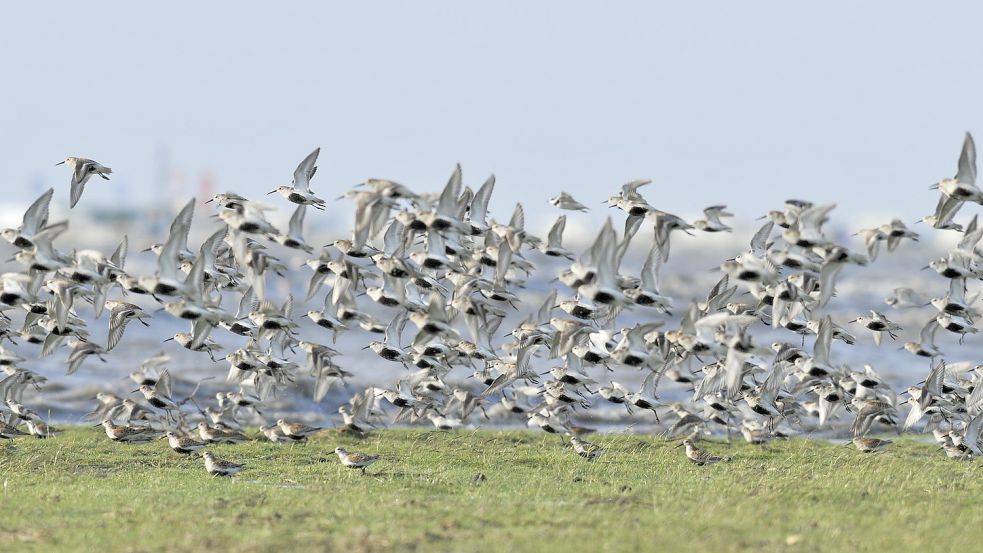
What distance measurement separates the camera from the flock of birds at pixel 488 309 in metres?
18.4

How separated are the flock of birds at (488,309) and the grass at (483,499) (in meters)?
0.70

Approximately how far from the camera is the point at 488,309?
2058cm

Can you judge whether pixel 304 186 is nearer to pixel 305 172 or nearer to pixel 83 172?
pixel 305 172

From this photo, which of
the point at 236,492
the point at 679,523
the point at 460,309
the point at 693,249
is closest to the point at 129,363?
the point at 460,309

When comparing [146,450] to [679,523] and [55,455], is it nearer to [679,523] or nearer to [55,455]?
[55,455]

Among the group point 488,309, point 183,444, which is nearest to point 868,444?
point 488,309

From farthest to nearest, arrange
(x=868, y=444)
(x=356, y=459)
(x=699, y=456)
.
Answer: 1. (x=868, y=444)
2. (x=699, y=456)
3. (x=356, y=459)

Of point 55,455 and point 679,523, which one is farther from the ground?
point 679,523

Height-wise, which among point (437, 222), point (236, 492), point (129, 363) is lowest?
point (129, 363)

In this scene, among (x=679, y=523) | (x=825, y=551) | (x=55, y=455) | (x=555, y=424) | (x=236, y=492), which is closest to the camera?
(x=825, y=551)

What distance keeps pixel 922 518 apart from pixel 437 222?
830 centimetres

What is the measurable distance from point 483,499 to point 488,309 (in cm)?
582

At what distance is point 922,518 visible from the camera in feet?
45.7

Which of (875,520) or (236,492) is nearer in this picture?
(875,520)
